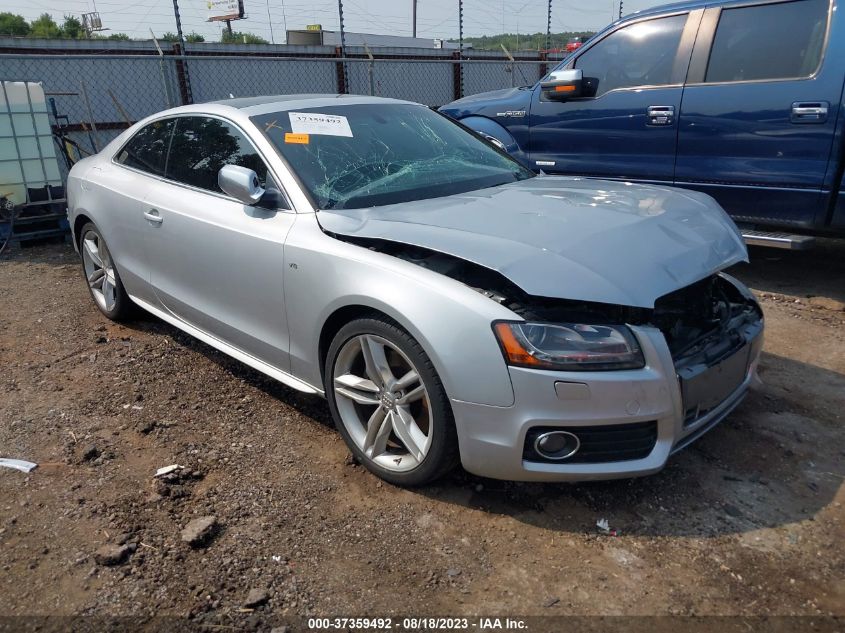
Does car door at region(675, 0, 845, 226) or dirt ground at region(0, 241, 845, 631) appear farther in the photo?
car door at region(675, 0, 845, 226)

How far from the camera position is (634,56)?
558 centimetres

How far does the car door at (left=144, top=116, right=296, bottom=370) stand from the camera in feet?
10.2

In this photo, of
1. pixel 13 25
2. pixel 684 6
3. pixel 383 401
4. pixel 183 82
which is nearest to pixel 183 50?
pixel 183 82

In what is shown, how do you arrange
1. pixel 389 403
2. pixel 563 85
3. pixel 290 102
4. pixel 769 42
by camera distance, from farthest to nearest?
pixel 563 85
pixel 769 42
pixel 290 102
pixel 389 403

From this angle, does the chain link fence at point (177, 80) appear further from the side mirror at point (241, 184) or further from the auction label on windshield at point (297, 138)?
the side mirror at point (241, 184)

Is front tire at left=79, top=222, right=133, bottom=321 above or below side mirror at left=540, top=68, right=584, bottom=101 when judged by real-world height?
below

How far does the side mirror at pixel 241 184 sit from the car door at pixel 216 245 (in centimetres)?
10

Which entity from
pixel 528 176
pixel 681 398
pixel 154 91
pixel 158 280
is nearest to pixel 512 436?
pixel 681 398

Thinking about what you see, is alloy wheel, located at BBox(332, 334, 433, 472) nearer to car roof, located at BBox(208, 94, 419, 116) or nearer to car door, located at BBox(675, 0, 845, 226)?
car roof, located at BBox(208, 94, 419, 116)

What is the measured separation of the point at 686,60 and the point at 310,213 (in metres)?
3.72

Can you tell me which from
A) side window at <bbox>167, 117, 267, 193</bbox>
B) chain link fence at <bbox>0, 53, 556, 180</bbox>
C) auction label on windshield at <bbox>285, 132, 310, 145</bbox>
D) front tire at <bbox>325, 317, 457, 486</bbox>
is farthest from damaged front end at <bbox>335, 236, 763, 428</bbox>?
chain link fence at <bbox>0, 53, 556, 180</bbox>

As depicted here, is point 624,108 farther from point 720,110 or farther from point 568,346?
point 568,346

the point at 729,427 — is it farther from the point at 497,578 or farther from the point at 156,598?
the point at 156,598

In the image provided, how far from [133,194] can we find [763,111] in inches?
167
